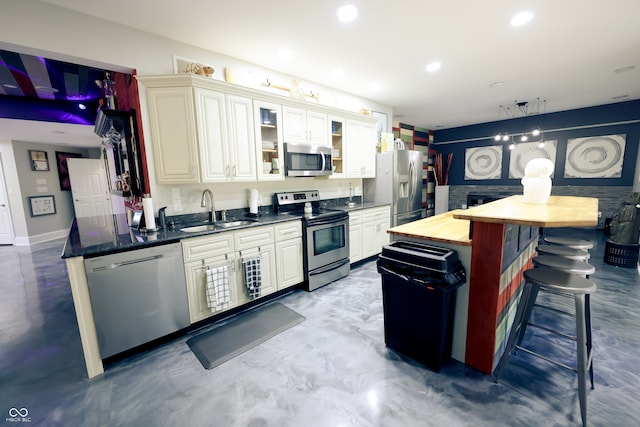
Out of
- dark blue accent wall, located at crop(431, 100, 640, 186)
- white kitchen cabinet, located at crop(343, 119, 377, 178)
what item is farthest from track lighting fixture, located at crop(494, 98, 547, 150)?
white kitchen cabinet, located at crop(343, 119, 377, 178)

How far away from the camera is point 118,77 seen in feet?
9.34

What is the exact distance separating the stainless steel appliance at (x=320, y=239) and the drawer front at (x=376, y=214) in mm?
539

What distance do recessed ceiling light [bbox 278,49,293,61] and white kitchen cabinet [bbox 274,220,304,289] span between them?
1899 millimetres

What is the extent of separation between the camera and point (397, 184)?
4.38 m

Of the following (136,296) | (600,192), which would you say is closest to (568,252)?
(136,296)

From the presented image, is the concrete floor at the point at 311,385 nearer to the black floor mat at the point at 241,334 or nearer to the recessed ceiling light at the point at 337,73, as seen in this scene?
the black floor mat at the point at 241,334

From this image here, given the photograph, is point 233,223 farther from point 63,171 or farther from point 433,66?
point 63,171

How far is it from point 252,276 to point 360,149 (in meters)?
2.69

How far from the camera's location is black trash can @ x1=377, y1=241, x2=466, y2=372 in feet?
5.63

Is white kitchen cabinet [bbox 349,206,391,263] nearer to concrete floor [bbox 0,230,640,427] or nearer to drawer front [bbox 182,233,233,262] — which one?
concrete floor [bbox 0,230,640,427]

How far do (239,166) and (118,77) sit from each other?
1.63 metres

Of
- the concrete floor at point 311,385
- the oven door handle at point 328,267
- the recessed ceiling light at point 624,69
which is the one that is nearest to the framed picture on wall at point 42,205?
the concrete floor at point 311,385

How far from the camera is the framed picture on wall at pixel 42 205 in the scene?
5840 millimetres

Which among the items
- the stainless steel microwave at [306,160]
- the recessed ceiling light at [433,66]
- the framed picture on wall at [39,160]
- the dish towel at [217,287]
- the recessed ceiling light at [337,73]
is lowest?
the dish towel at [217,287]
